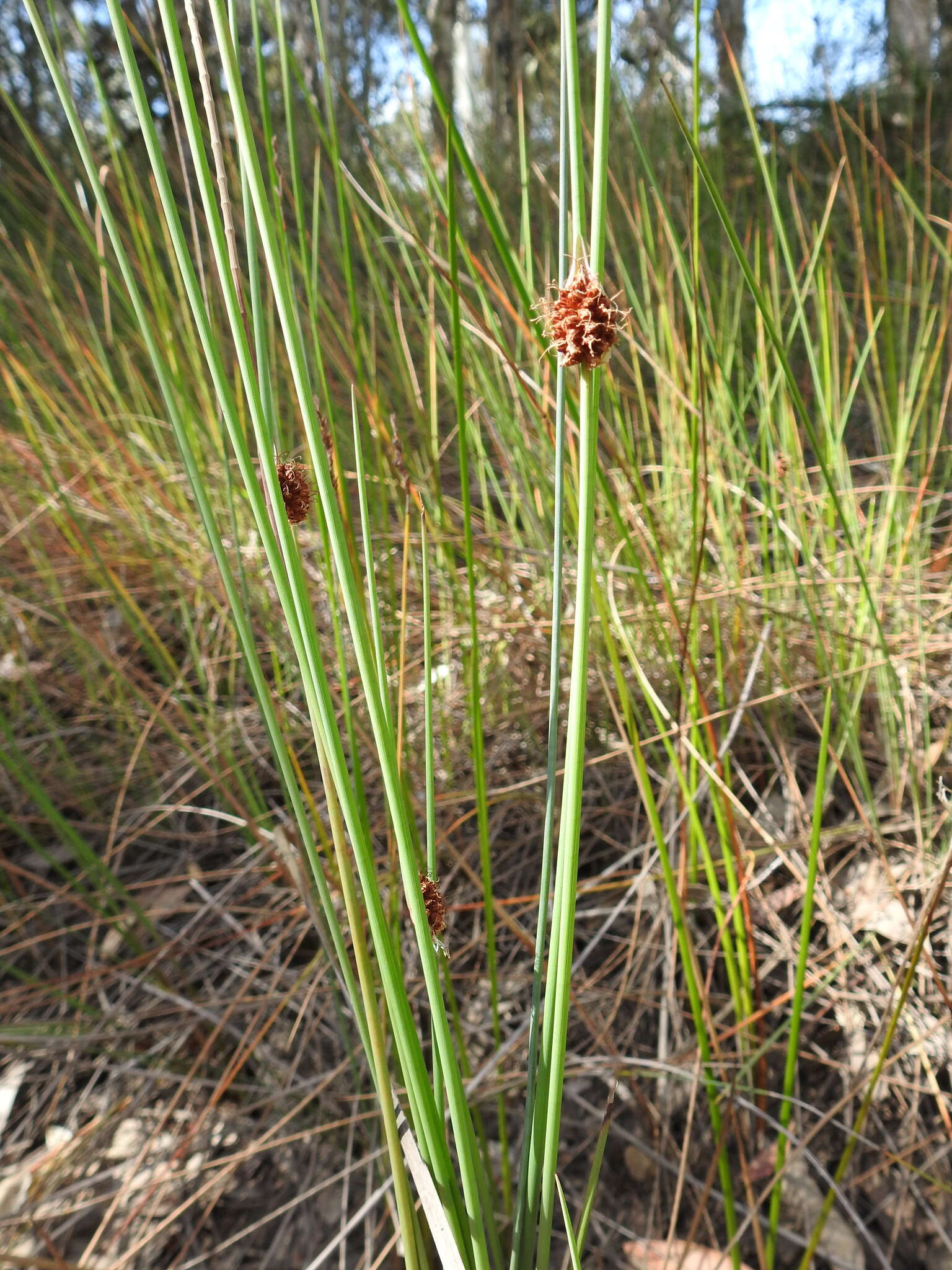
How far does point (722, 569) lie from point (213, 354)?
0.85 metres

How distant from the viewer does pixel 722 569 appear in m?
1.06

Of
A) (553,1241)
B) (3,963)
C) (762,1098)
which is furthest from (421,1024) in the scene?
(3,963)

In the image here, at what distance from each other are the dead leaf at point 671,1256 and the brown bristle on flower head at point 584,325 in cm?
70

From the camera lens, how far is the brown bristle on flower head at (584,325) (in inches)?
11.4

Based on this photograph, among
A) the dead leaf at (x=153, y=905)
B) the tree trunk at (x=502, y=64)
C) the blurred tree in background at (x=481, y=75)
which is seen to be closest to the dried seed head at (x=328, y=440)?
the dead leaf at (x=153, y=905)

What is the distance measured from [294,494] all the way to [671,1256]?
0.70 metres

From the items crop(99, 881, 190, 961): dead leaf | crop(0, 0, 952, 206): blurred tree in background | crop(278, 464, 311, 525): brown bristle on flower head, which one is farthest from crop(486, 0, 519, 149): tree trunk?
crop(278, 464, 311, 525): brown bristle on flower head

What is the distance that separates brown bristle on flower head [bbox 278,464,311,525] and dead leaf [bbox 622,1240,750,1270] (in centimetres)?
65

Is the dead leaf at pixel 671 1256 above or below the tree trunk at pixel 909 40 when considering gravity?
below

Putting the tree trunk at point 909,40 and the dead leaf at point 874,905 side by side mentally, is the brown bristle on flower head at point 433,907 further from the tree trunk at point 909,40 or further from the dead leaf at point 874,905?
the tree trunk at point 909,40

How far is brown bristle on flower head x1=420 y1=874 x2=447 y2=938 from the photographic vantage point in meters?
0.37

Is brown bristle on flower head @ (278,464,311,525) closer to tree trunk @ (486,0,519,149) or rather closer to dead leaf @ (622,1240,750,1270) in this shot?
dead leaf @ (622,1240,750,1270)

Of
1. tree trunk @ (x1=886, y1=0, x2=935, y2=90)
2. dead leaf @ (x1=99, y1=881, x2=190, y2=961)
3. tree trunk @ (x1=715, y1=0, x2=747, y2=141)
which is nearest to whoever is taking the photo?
dead leaf @ (x1=99, y1=881, x2=190, y2=961)

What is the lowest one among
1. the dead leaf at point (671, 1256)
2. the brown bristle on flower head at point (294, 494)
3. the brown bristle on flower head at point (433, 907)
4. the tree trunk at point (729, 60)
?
the dead leaf at point (671, 1256)
